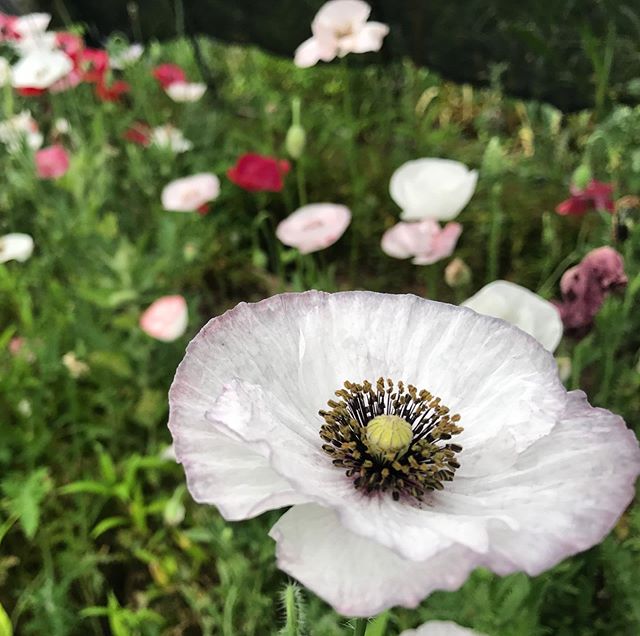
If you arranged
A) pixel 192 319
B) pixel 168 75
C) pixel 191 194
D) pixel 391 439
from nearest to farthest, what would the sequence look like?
pixel 391 439
pixel 192 319
pixel 191 194
pixel 168 75

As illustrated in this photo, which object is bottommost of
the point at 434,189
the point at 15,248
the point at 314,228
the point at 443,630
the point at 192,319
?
the point at 192,319

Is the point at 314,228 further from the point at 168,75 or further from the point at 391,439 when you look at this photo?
the point at 168,75

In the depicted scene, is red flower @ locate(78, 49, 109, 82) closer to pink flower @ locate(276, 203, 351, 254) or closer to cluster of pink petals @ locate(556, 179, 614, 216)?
pink flower @ locate(276, 203, 351, 254)

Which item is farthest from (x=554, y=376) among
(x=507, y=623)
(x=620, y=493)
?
(x=507, y=623)

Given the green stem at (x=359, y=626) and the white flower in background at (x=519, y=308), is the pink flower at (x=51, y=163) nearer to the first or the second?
the white flower in background at (x=519, y=308)

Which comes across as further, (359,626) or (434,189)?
(434,189)

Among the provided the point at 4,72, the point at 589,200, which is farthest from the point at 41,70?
the point at 589,200

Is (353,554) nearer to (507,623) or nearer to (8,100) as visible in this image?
(507,623)
